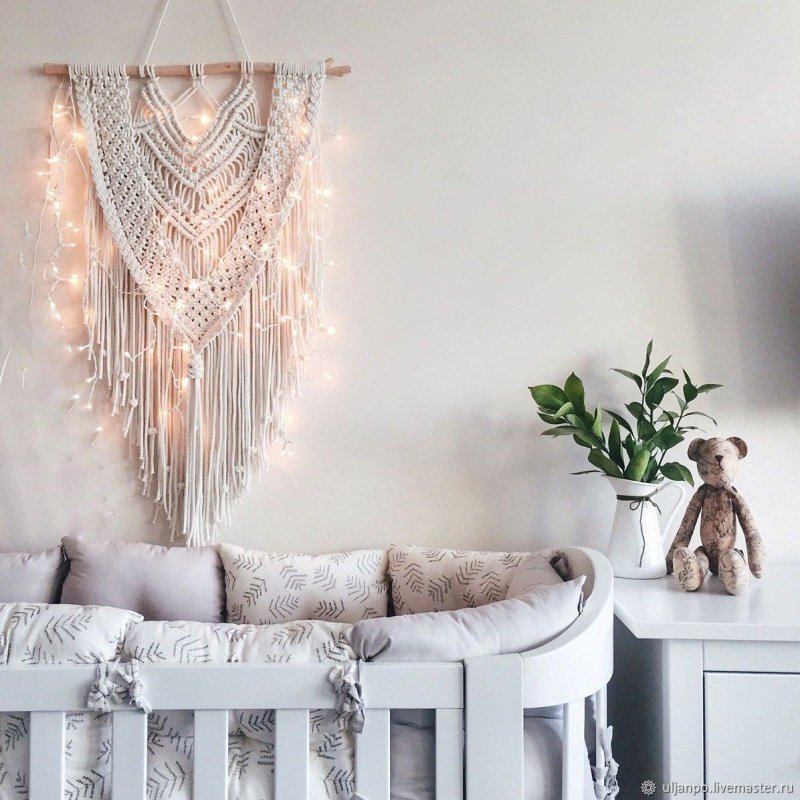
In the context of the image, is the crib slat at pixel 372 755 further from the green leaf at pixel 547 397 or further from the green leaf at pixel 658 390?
the green leaf at pixel 658 390

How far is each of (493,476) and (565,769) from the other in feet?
2.37

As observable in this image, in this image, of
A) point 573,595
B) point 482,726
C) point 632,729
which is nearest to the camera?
point 482,726

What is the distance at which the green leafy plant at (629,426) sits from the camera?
5.16ft

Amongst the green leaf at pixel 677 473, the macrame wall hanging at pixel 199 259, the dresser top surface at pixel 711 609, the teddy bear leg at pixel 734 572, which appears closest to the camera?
the dresser top surface at pixel 711 609

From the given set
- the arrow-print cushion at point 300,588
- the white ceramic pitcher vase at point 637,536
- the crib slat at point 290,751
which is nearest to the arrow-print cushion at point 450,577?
the arrow-print cushion at point 300,588

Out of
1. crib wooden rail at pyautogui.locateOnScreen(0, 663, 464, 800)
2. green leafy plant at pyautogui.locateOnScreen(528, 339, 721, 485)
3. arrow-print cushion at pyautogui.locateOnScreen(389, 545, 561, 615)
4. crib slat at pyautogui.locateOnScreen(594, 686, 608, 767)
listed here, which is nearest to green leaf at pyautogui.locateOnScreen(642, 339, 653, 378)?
green leafy plant at pyautogui.locateOnScreen(528, 339, 721, 485)

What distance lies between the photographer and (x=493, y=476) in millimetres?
1758

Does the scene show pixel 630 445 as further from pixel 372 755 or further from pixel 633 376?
pixel 372 755

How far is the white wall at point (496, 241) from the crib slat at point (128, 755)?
0.67 m

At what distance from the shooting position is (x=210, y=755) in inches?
44.3

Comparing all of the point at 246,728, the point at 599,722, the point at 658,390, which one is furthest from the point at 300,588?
the point at 658,390

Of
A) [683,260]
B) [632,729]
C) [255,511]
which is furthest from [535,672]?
[683,260]

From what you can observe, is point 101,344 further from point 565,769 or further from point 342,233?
point 565,769

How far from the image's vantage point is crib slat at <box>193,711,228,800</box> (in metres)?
1.12
